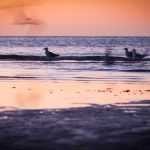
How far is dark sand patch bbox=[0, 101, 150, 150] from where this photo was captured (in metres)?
9.12

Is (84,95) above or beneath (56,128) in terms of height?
above

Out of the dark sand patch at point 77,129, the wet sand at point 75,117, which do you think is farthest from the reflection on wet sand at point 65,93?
the dark sand patch at point 77,129

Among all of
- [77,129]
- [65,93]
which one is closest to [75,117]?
[77,129]

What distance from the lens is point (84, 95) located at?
1692 centimetres

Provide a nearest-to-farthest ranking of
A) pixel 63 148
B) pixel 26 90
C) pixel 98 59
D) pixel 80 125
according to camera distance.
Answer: pixel 63 148, pixel 80 125, pixel 26 90, pixel 98 59

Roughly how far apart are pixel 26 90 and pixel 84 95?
9.84ft

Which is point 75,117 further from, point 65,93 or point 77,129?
point 65,93

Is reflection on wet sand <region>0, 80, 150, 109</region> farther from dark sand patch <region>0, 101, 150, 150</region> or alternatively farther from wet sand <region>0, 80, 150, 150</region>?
dark sand patch <region>0, 101, 150, 150</region>

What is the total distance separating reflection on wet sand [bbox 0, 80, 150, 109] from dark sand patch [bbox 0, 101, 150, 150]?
1.36 meters

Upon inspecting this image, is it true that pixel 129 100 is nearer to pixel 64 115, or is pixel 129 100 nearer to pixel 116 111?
pixel 116 111

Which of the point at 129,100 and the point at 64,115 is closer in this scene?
the point at 64,115

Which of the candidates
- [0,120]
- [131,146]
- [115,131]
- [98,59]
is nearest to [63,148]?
[131,146]

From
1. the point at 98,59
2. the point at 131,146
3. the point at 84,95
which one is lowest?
the point at 131,146

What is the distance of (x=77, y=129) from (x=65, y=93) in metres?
6.70
